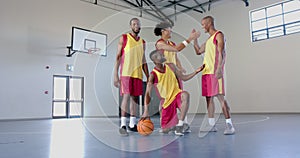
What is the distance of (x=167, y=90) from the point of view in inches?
112

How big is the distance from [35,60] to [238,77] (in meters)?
7.54

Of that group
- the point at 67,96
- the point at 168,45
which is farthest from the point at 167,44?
the point at 67,96

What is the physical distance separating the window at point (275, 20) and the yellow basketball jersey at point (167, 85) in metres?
7.63

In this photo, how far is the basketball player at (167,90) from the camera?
275 cm

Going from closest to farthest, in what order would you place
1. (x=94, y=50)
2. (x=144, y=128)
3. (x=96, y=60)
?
1. (x=144, y=128)
2. (x=94, y=50)
3. (x=96, y=60)

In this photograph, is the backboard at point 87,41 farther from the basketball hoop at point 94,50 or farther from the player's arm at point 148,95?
the player's arm at point 148,95

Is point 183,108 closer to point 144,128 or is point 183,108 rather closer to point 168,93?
point 168,93

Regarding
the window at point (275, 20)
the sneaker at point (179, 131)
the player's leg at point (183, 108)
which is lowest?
the sneaker at point (179, 131)

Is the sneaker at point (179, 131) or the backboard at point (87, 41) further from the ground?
the backboard at point (87, 41)

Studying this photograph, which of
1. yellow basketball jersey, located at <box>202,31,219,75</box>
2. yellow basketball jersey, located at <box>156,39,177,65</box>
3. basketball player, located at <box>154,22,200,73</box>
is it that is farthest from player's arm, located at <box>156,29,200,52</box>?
yellow basketball jersey, located at <box>202,31,219,75</box>

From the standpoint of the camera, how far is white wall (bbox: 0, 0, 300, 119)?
808cm

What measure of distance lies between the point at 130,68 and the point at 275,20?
27.0 ft

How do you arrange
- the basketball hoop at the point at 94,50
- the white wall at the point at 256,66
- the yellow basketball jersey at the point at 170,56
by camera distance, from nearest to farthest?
the yellow basketball jersey at the point at 170,56, the white wall at the point at 256,66, the basketball hoop at the point at 94,50

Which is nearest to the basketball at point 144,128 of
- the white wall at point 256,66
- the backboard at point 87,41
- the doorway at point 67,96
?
the backboard at point 87,41
